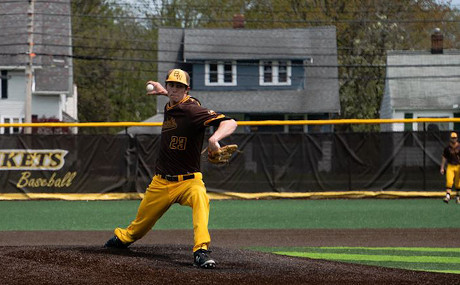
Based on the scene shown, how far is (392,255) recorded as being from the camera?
11.3 metres

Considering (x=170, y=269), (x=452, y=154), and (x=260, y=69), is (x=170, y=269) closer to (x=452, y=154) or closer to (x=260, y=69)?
(x=452, y=154)

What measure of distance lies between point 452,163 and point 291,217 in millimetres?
5749

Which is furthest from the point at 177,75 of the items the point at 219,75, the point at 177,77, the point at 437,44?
the point at 437,44

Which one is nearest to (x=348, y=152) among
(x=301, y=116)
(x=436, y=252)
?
(x=436, y=252)

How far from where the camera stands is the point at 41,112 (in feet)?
156

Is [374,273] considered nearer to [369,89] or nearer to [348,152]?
[348,152]

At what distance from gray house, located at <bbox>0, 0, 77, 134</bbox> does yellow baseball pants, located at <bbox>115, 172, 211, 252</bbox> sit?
38550 millimetres

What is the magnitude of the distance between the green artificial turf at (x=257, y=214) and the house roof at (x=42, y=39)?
25.8 metres

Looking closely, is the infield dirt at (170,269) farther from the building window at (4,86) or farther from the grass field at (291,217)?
the building window at (4,86)

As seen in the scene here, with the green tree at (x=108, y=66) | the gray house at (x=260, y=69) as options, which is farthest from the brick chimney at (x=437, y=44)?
the green tree at (x=108, y=66)

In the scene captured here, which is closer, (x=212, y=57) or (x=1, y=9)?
(x=212, y=57)

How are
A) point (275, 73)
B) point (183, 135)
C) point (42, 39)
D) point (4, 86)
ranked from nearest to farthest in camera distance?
point (183, 135)
point (275, 73)
point (4, 86)
point (42, 39)

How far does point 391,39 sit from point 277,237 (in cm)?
3770

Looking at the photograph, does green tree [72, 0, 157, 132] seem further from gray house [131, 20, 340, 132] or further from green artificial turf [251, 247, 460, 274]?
green artificial turf [251, 247, 460, 274]
